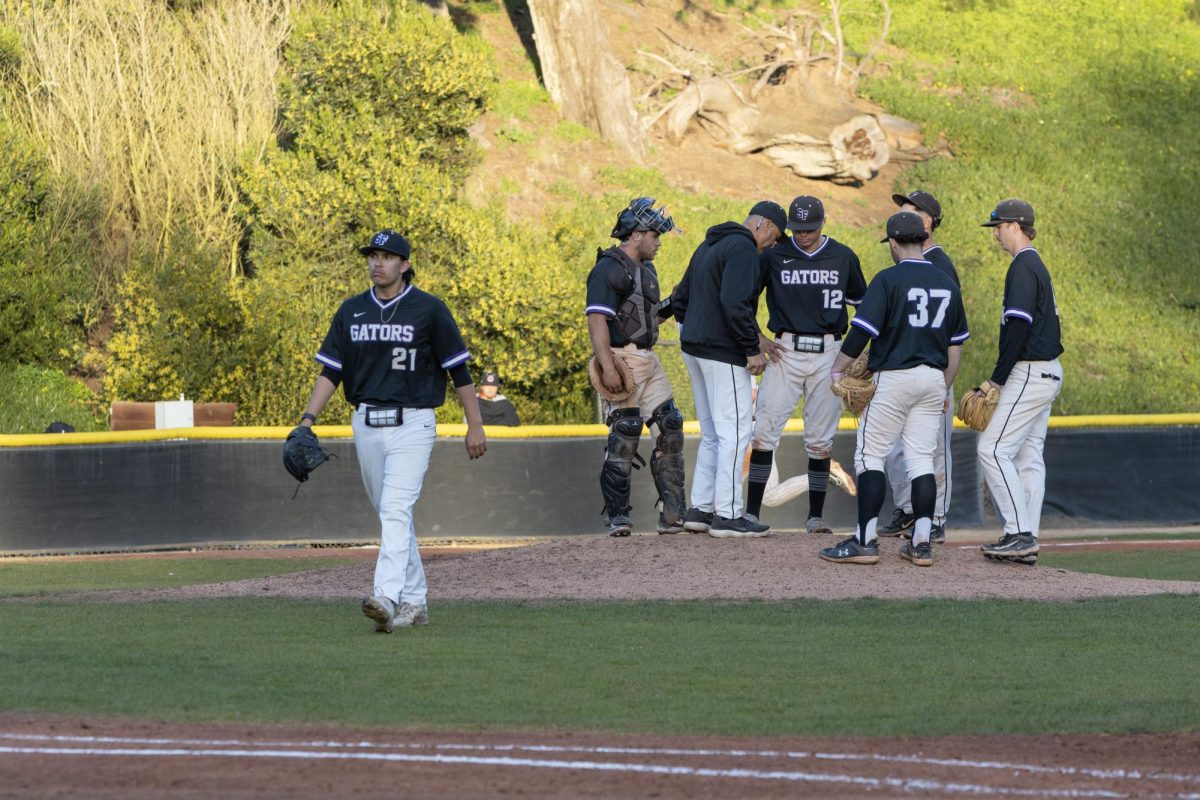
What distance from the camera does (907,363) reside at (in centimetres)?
1004

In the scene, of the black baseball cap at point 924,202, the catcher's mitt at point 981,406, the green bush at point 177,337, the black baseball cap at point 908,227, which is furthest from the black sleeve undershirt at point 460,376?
the green bush at point 177,337

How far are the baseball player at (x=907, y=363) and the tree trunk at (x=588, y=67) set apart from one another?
2058 centimetres

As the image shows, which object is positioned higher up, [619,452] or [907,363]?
[907,363]

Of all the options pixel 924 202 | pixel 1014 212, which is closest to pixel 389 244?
pixel 1014 212

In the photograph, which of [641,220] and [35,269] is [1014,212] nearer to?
[641,220]

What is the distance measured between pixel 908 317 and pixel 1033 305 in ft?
2.97

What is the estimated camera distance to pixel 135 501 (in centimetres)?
1532

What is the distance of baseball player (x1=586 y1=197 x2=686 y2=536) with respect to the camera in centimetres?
1101

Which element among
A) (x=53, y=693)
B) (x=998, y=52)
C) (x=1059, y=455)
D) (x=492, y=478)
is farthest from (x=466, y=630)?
(x=998, y=52)

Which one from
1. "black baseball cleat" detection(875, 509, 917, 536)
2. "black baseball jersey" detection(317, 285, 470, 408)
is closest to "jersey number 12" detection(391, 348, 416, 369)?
"black baseball jersey" detection(317, 285, 470, 408)

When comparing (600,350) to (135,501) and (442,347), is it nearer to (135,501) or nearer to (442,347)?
(442,347)

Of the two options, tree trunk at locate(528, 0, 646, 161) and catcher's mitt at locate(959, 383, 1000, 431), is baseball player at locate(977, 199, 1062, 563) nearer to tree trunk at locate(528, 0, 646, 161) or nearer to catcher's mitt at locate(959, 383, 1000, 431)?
catcher's mitt at locate(959, 383, 1000, 431)

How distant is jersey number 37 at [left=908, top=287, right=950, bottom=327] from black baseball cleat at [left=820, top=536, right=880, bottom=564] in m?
1.46

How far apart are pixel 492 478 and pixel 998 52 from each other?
86.8ft
